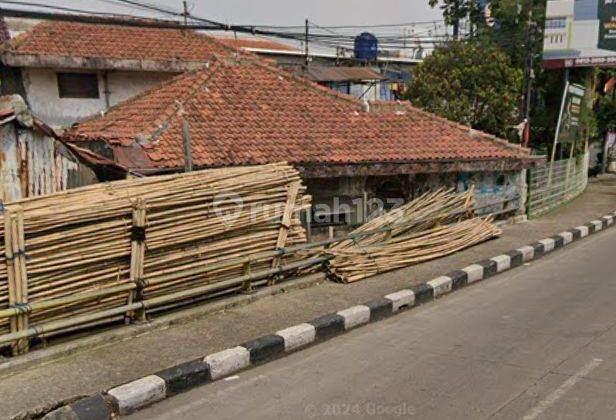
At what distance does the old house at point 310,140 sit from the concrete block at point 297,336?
301cm

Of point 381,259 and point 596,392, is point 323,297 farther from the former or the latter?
point 596,392

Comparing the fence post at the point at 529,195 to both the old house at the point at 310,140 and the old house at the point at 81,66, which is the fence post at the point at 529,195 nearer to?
the old house at the point at 310,140

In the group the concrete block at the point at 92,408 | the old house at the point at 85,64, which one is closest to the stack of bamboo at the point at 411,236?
the concrete block at the point at 92,408

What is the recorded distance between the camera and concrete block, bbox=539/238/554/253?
10.0 m

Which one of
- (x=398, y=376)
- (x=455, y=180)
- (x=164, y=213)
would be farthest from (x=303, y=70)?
(x=398, y=376)

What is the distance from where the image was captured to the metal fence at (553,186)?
13.2 meters

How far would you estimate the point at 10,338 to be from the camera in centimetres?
458

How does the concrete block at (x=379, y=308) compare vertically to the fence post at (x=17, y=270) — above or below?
below

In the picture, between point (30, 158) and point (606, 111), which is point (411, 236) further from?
point (606, 111)

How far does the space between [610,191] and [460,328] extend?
15.6 m

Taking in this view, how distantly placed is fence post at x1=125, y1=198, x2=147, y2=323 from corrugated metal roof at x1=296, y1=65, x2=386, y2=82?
13.6 meters

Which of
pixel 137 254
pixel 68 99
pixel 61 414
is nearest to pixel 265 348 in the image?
pixel 137 254

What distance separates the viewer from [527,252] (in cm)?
947

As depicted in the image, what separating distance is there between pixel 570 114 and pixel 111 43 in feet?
42.0
